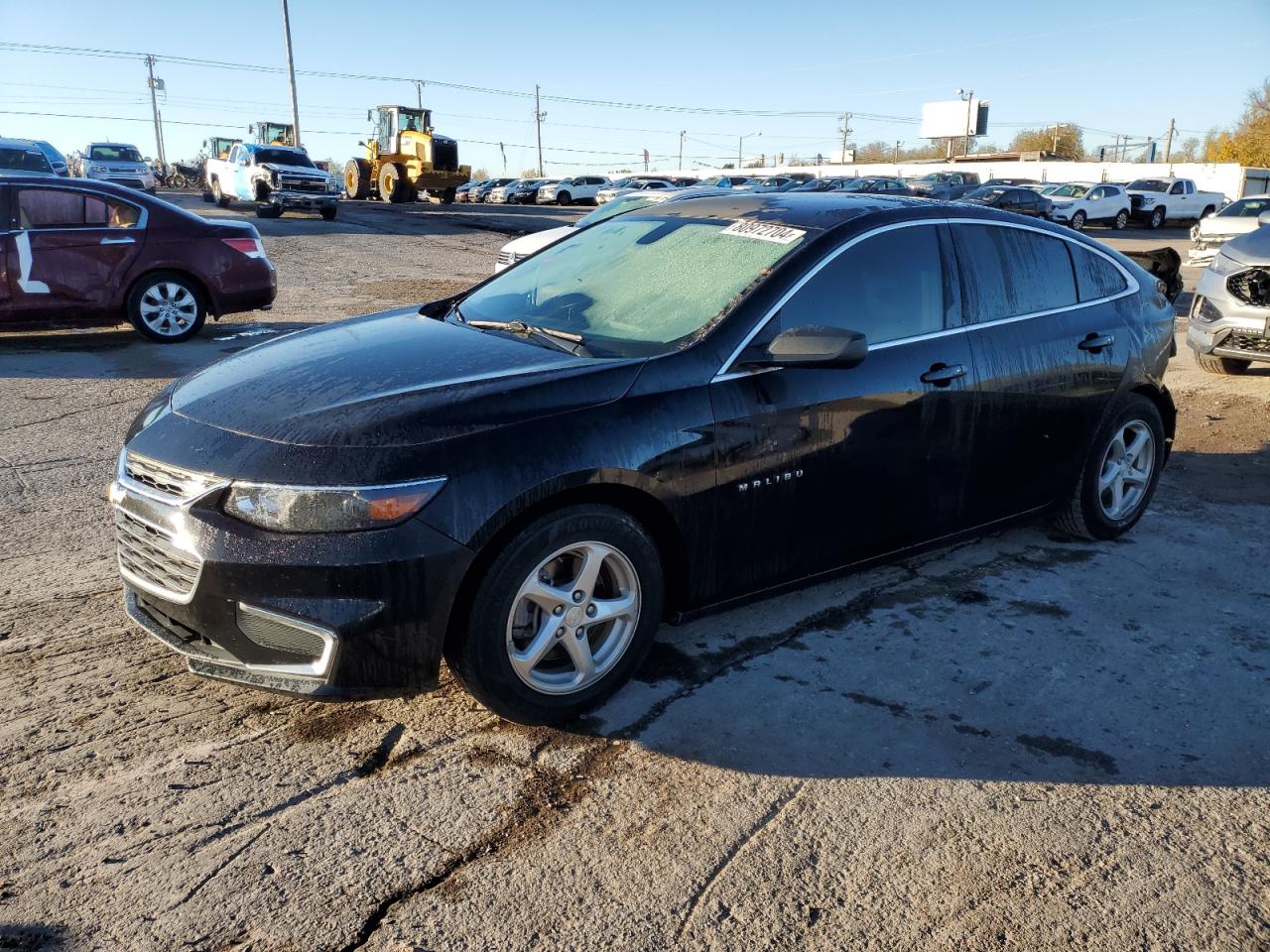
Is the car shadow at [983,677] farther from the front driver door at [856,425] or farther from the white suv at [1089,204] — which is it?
the white suv at [1089,204]

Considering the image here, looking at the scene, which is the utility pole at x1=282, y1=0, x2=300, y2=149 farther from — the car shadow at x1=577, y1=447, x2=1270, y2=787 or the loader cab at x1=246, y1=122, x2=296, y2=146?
the car shadow at x1=577, y1=447, x2=1270, y2=787

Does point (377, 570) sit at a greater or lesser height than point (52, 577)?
greater

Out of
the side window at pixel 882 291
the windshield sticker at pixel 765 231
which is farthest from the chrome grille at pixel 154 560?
the windshield sticker at pixel 765 231

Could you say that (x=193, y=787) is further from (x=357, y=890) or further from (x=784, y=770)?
(x=784, y=770)

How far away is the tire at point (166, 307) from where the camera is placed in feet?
32.1

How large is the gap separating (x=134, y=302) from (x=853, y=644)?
27.5 feet

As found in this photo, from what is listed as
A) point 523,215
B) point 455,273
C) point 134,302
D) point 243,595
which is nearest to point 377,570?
point 243,595

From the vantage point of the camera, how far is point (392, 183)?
123 feet

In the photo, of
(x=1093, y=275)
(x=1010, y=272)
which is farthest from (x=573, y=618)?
(x=1093, y=275)

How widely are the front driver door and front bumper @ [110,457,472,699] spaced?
110 centimetres

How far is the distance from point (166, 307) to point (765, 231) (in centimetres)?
784

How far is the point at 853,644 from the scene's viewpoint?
3932 millimetres

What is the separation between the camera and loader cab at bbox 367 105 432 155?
37531mm

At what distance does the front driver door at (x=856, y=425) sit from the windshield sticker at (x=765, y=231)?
18cm
